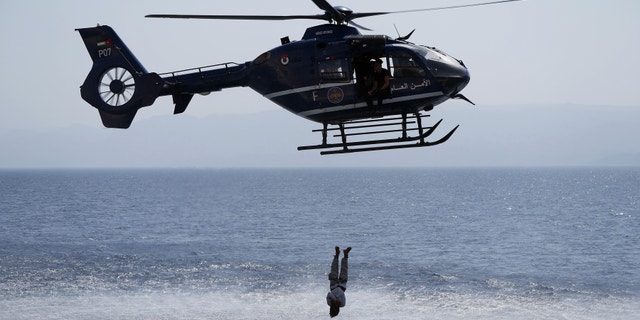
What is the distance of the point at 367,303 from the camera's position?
163 feet

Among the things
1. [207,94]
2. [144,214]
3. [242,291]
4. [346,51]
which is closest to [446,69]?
[346,51]

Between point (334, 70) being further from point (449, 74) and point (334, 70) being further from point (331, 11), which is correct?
point (449, 74)

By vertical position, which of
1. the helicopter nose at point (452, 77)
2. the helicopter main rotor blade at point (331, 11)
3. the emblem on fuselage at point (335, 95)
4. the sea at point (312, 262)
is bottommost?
the sea at point (312, 262)

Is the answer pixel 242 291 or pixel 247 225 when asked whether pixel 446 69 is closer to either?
pixel 242 291

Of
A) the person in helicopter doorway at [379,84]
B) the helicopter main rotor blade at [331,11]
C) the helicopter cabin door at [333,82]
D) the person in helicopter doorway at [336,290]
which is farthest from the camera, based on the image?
the helicopter cabin door at [333,82]

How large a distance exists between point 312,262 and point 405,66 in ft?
163

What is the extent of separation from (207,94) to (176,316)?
82.6 ft

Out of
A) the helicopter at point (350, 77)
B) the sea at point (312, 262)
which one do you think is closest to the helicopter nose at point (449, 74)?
the helicopter at point (350, 77)

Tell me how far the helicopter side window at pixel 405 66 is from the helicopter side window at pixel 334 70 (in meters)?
1.29

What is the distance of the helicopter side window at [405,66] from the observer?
20734mm

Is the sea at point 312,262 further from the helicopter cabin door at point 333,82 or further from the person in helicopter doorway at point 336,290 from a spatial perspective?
the person in helicopter doorway at point 336,290

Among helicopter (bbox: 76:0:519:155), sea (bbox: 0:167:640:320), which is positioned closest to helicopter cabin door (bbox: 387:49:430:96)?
helicopter (bbox: 76:0:519:155)

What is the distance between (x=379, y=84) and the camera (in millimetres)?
20812

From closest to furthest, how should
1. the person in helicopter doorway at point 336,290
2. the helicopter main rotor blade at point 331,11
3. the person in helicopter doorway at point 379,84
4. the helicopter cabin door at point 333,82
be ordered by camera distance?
the person in helicopter doorway at point 336,290
the helicopter main rotor blade at point 331,11
the person in helicopter doorway at point 379,84
the helicopter cabin door at point 333,82
